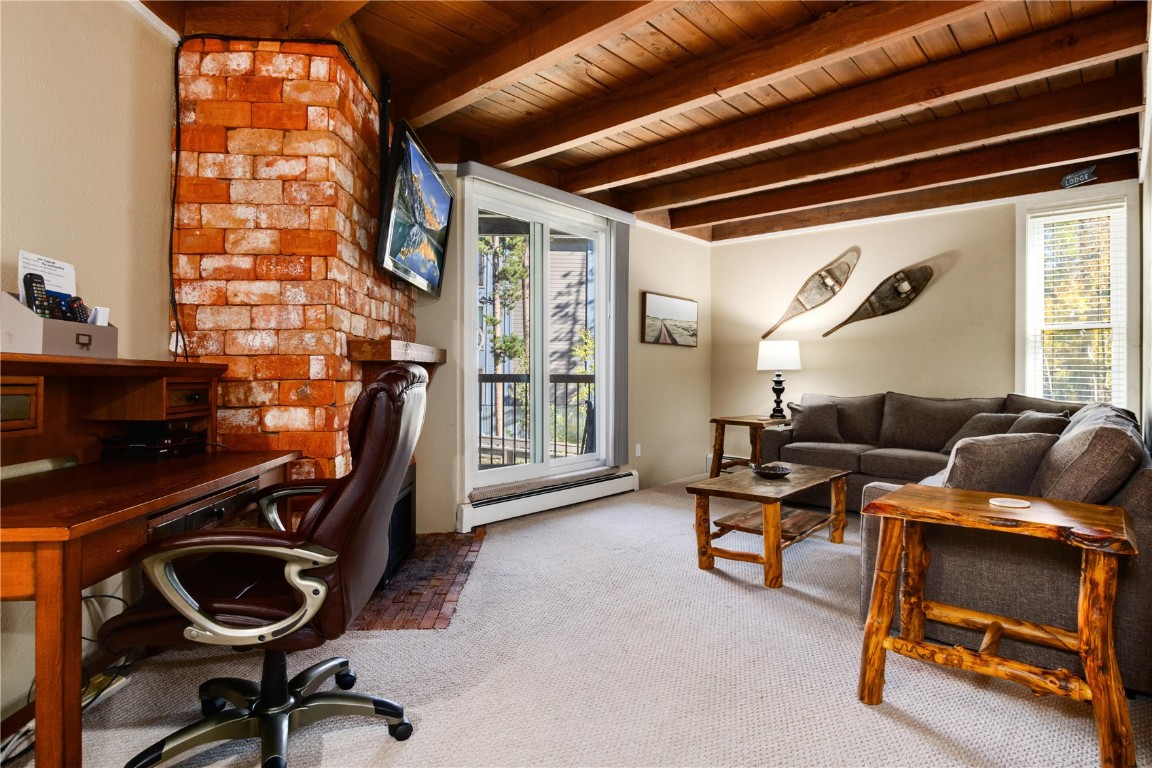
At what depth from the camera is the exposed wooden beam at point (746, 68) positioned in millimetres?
2369

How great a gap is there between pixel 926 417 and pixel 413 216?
3876 millimetres

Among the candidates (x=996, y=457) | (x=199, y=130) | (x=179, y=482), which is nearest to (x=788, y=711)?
(x=996, y=457)

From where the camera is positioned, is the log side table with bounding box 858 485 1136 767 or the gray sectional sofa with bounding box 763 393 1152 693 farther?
the gray sectional sofa with bounding box 763 393 1152 693

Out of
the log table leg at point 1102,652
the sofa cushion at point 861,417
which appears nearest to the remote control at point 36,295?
the log table leg at point 1102,652

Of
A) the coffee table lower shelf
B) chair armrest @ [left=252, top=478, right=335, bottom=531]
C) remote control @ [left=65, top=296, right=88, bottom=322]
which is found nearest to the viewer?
remote control @ [left=65, top=296, right=88, bottom=322]

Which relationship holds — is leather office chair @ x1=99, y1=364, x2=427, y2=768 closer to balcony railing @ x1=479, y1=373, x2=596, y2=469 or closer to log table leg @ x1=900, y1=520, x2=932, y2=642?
log table leg @ x1=900, y1=520, x2=932, y2=642

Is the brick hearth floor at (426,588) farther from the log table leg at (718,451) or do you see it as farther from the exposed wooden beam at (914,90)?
the exposed wooden beam at (914,90)

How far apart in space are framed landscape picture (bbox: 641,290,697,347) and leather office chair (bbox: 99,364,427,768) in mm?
3665

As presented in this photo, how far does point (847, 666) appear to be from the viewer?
2.02 metres

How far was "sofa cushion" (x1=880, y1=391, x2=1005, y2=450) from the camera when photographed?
4234 mm

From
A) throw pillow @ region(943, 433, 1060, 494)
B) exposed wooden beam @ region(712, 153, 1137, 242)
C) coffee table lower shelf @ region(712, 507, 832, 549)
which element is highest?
exposed wooden beam @ region(712, 153, 1137, 242)

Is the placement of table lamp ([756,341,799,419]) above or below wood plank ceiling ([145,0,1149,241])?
below

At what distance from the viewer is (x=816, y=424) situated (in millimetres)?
4699

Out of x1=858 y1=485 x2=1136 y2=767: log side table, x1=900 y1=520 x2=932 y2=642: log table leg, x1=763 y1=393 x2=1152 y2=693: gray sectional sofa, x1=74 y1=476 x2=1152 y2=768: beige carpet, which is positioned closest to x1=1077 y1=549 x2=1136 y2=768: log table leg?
x1=858 y1=485 x2=1136 y2=767: log side table
